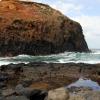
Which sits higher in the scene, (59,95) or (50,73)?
(59,95)

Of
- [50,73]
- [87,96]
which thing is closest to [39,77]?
[50,73]

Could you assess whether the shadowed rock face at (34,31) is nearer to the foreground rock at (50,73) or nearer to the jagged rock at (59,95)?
the foreground rock at (50,73)

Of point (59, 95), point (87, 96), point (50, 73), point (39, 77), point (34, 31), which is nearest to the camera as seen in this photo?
point (87, 96)

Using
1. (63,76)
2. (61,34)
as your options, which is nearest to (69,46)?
(61,34)

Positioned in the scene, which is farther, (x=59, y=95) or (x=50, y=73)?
(x=50, y=73)

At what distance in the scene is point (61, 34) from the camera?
5875cm

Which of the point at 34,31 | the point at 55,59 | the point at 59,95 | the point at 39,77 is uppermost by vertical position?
Answer: the point at 34,31

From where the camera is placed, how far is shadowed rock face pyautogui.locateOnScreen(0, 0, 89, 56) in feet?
173

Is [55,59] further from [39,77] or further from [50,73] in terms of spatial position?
[39,77]

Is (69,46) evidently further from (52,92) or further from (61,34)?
(52,92)

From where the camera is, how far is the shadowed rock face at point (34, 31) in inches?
2078

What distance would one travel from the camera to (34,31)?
55219 millimetres

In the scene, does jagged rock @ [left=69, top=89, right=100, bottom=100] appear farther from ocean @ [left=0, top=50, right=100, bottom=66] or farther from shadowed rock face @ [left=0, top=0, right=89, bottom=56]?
shadowed rock face @ [left=0, top=0, right=89, bottom=56]

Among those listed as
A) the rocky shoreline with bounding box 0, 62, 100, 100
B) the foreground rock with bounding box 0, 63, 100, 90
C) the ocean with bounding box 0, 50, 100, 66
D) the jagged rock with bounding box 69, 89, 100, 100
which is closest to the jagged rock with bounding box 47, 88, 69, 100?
the jagged rock with bounding box 69, 89, 100, 100
